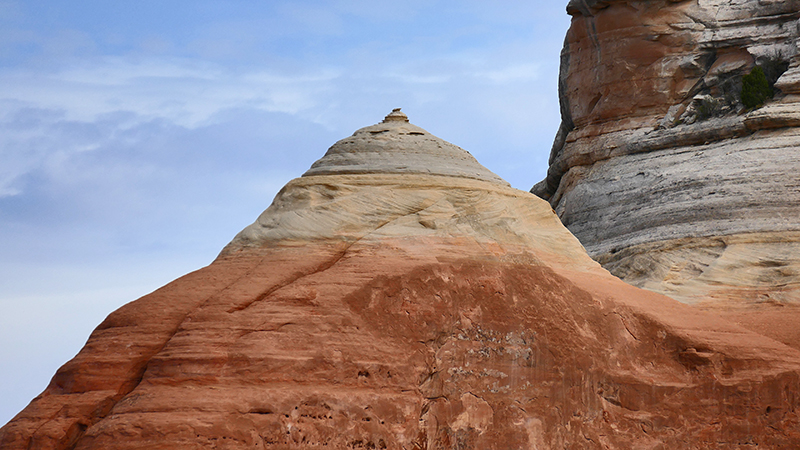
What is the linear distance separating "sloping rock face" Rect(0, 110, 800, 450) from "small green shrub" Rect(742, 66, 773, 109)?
40.1 feet

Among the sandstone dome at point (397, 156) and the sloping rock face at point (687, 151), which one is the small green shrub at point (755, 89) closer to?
the sloping rock face at point (687, 151)

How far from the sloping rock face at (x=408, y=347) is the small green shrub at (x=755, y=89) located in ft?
40.1

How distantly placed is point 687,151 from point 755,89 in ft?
8.47

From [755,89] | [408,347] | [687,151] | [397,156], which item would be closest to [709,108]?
[755,89]

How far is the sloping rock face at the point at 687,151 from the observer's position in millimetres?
22203

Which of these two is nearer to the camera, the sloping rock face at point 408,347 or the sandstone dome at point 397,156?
the sloping rock face at point 408,347

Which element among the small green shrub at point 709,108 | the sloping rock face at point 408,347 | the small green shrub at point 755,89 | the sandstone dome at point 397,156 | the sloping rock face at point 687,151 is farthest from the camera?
the small green shrub at point 709,108

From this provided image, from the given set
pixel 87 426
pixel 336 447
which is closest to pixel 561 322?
pixel 336 447

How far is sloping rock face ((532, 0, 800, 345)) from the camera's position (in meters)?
22.2

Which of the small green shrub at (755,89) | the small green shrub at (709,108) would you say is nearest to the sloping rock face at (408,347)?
the small green shrub at (755,89)

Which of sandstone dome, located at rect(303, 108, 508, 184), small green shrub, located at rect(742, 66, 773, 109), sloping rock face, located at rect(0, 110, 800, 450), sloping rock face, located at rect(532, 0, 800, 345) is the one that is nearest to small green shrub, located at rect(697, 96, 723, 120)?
sloping rock face, located at rect(532, 0, 800, 345)

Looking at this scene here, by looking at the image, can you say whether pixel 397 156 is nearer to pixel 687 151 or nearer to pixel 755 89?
pixel 687 151

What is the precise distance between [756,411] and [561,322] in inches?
152

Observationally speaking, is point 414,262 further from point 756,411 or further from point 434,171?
point 756,411
